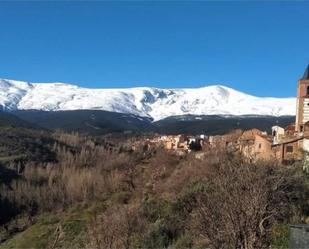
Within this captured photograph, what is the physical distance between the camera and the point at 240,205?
10336 mm

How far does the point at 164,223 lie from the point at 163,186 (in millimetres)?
19761

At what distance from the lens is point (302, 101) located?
44781 mm

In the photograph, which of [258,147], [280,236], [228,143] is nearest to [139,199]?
[258,147]

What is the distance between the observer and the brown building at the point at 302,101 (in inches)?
1748

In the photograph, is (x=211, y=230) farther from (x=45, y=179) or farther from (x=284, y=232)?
(x=45, y=179)

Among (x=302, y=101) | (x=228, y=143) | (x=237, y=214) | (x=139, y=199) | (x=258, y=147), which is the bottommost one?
(x=139, y=199)

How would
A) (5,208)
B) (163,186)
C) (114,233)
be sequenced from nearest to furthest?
(114,233) → (163,186) → (5,208)

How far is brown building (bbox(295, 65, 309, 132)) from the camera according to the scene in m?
44.4

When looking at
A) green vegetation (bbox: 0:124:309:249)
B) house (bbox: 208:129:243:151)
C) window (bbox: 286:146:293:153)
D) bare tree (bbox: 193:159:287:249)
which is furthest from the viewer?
house (bbox: 208:129:243:151)

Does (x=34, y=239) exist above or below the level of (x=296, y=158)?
below

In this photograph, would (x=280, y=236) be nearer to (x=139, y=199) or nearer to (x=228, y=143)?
(x=139, y=199)

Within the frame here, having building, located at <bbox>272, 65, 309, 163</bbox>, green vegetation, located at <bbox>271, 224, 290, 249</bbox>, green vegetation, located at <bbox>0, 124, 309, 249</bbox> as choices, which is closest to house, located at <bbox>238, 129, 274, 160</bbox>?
building, located at <bbox>272, 65, 309, 163</bbox>

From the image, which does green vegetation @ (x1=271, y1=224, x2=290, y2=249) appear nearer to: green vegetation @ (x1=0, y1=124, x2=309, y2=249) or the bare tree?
green vegetation @ (x1=0, y1=124, x2=309, y2=249)

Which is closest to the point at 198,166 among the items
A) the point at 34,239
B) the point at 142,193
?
the point at 142,193
